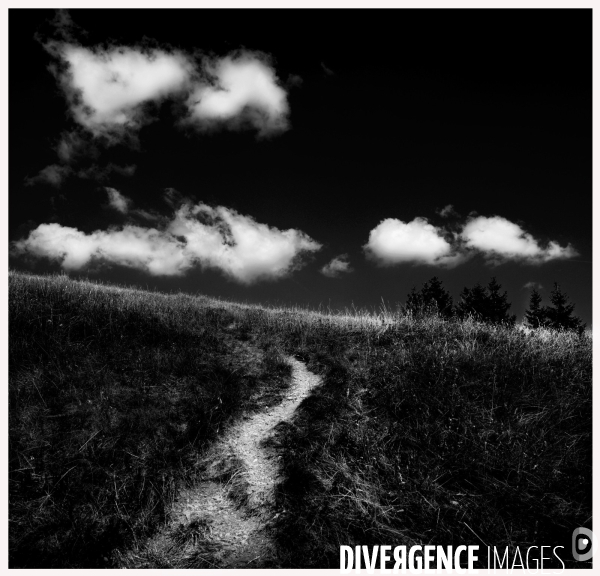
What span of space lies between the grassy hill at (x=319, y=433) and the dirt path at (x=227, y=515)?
9.0 inches

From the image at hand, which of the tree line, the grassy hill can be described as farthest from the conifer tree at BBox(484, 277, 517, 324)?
the grassy hill

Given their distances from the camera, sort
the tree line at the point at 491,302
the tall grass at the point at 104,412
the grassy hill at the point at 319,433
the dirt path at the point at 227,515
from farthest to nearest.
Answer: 1. the tree line at the point at 491,302
2. the tall grass at the point at 104,412
3. the grassy hill at the point at 319,433
4. the dirt path at the point at 227,515

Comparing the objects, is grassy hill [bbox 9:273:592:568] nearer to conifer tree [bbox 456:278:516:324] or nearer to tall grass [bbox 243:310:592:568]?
tall grass [bbox 243:310:592:568]

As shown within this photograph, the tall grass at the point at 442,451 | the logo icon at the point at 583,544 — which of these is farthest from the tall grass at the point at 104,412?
the logo icon at the point at 583,544

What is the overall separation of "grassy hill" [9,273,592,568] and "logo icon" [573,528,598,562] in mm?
96

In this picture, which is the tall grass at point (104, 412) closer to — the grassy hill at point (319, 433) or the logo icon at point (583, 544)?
the grassy hill at point (319, 433)

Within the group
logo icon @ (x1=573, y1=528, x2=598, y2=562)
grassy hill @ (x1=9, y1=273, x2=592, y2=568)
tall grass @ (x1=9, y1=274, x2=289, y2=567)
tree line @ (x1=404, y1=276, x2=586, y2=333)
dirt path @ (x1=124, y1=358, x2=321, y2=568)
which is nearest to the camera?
logo icon @ (x1=573, y1=528, x2=598, y2=562)

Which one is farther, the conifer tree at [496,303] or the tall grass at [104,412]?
the conifer tree at [496,303]

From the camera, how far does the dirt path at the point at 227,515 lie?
14.5ft

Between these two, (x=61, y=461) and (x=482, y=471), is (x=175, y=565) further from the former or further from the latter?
(x=482, y=471)

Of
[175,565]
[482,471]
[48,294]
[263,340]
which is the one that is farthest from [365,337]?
[48,294]

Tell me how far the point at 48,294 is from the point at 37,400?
518 cm

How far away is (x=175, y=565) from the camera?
173 inches

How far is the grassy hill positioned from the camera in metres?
4.57
